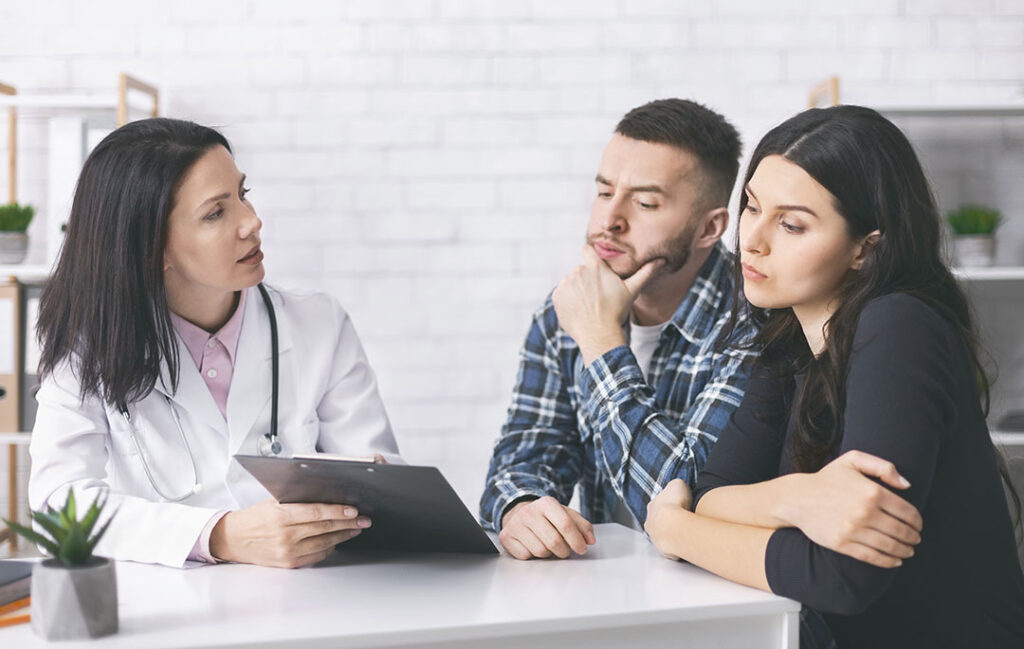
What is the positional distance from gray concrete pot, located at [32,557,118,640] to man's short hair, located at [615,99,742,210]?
129 centimetres

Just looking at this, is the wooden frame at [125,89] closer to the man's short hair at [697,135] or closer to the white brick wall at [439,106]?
the white brick wall at [439,106]

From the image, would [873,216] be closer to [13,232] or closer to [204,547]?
[204,547]

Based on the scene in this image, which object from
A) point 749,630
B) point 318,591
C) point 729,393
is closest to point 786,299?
point 729,393

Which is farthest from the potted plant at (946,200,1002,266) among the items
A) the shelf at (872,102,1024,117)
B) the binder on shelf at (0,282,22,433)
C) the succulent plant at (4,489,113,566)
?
the binder on shelf at (0,282,22,433)

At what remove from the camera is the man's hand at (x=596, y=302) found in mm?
1753

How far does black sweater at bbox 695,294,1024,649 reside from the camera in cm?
118

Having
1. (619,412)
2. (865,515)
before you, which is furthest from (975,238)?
(865,515)

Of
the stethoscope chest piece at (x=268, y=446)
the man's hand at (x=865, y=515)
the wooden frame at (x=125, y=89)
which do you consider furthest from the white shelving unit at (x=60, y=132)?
the man's hand at (x=865, y=515)

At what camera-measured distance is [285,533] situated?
1.32 m

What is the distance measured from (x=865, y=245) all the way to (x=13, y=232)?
2.32 metres

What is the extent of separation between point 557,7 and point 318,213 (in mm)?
939

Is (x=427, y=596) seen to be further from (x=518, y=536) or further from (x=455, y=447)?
(x=455, y=447)

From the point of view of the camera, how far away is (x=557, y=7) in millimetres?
3039

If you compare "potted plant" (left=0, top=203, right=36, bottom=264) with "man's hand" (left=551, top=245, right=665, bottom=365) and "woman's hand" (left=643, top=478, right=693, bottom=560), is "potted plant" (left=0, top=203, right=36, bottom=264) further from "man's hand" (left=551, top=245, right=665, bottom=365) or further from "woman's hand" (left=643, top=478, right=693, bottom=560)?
"woman's hand" (left=643, top=478, right=693, bottom=560)
